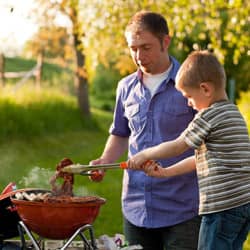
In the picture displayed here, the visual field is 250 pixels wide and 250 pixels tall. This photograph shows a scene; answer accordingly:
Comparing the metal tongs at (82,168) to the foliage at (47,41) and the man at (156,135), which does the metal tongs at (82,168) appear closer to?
the man at (156,135)

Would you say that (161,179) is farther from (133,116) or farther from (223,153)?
(223,153)

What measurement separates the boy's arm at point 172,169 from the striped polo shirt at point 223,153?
0.81 feet

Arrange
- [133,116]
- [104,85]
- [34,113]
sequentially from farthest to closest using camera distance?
[104,85] → [34,113] → [133,116]

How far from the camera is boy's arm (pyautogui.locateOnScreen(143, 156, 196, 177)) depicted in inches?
151

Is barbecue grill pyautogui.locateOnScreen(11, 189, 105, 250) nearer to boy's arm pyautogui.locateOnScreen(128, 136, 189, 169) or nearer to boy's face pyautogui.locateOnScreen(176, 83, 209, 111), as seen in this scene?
boy's arm pyautogui.locateOnScreen(128, 136, 189, 169)

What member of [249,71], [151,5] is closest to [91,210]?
[151,5]

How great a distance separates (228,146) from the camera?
355 centimetres

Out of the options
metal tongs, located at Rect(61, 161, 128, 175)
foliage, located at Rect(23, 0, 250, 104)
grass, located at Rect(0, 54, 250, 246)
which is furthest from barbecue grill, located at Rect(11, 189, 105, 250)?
foliage, located at Rect(23, 0, 250, 104)

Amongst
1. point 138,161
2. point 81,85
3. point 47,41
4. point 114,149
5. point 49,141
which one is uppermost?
point 138,161

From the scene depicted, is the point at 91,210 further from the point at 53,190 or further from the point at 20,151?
the point at 20,151

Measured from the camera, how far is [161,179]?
415cm

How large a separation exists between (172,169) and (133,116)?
20.4 inches

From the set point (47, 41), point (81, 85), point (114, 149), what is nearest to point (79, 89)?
point (81, 85)

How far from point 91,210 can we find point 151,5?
25.8 ft
